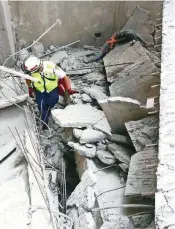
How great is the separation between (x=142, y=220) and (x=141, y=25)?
17.7ft

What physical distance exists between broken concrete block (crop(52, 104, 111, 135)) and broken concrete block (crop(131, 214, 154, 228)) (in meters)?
1.86

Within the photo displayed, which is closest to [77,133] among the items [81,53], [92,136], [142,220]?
[92,136]

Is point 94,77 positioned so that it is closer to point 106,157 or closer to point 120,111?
point 120,111

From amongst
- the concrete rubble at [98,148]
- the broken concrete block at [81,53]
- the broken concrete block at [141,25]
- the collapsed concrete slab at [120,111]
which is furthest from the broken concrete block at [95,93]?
the broken concrete block at [141,25]

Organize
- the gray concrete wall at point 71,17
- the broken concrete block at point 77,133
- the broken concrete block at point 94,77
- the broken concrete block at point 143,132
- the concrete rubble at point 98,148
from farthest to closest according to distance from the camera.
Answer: the gray concrete wall at point 71,17, the broken concrete block at point 94,77, the broken concrete block at point 77,133, the broken concrete block at point 143,132, the concrete rubble at point 98,148

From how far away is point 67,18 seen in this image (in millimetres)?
9117

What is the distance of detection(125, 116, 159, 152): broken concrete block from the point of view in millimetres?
5531

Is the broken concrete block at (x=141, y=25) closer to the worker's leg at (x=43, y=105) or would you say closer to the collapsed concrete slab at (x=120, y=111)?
the worker's leg at (x=43, y=105)

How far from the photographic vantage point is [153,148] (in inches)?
209

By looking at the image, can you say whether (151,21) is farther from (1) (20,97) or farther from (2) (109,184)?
(2) (109,184)

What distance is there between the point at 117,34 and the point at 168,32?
330cm

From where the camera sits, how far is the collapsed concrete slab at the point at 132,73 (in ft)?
22.7

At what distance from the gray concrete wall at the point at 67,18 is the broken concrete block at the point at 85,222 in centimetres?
461

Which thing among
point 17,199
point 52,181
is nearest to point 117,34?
point 52,181
